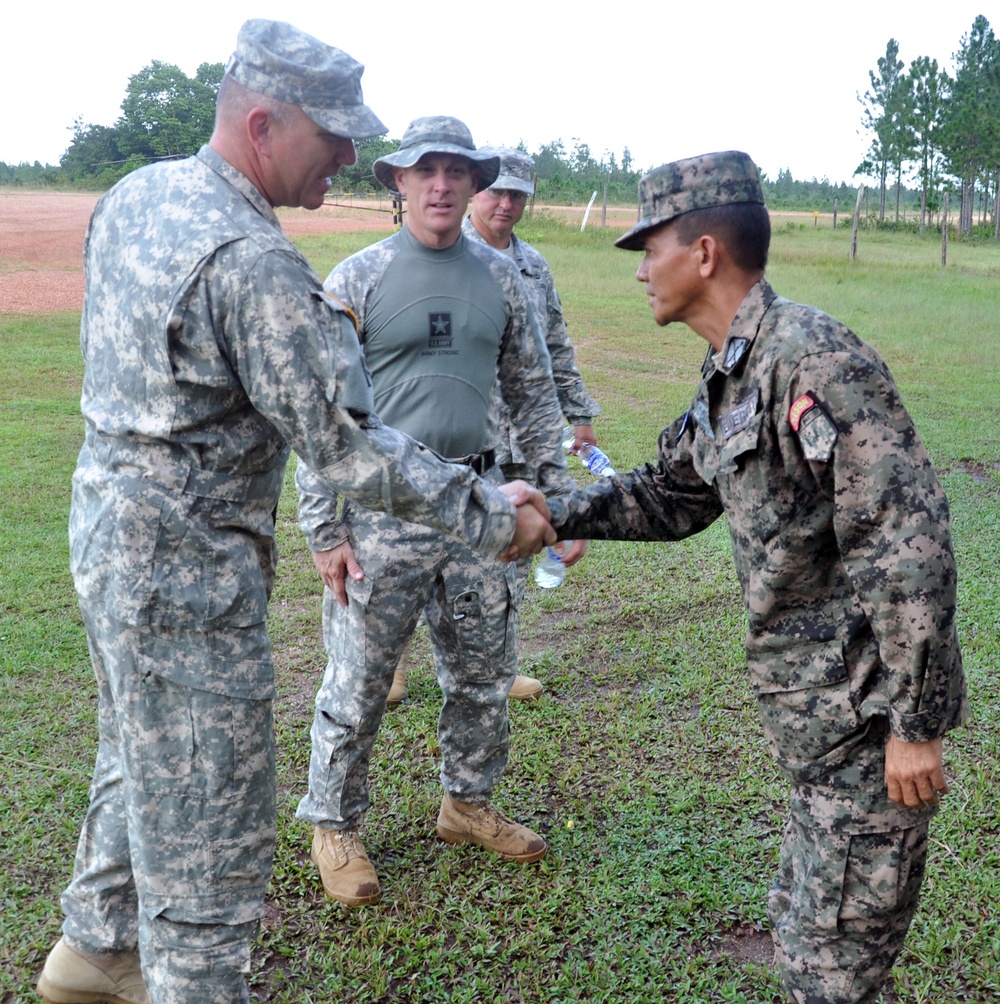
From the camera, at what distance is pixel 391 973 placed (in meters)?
3.00

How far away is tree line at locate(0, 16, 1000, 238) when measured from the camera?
21438 millimetres

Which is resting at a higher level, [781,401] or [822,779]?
[781,401]

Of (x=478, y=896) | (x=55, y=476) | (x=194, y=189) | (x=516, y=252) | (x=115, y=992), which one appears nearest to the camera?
(x=194, y=189)

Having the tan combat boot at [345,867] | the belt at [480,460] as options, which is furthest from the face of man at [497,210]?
the tan combat boot at [345,867]

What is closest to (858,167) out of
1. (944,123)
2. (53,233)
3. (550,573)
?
(944,123)

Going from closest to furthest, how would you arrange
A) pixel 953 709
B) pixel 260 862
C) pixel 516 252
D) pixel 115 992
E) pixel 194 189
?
1. pixel 953 709
2. pixel 194 189
3. pixel 260 862
4. pixel 115 992
5. pixel 516 252

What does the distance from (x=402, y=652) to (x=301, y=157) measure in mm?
1608

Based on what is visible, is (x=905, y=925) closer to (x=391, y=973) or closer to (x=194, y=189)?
(x=391, y=973)

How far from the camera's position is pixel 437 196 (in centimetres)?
333

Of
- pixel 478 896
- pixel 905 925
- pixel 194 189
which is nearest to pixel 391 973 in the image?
pixel 478 896

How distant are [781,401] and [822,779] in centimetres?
83

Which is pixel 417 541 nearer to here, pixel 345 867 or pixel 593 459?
pixel 345 867

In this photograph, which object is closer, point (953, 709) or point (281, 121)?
point (953, 709)

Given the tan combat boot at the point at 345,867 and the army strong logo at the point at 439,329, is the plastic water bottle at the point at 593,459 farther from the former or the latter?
the tan combat boot at the point at 345,867
